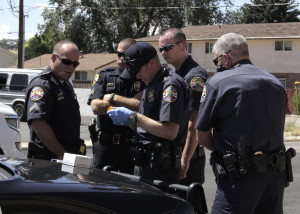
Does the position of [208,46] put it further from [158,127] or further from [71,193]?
[71,193]

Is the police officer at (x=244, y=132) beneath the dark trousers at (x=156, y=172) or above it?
above

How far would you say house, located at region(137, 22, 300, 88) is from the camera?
37.8m

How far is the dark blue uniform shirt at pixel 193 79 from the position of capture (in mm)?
4516

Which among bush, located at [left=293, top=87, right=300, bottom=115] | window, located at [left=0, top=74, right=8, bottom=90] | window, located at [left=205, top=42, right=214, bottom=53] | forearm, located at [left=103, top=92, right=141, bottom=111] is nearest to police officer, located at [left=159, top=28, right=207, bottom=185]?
forearm, located at [left=103, top=92, right=141, bottom=111]

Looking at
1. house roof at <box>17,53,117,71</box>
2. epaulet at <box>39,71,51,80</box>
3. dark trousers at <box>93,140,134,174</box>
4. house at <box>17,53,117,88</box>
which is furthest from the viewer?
house at <box>17,53,117,88</box>

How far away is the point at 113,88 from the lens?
15.5ft

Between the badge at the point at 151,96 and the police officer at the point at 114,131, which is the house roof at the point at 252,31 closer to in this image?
the police officer at the point at 114,131

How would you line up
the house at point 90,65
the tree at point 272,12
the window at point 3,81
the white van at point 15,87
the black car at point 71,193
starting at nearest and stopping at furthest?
the black car at point 71,193, the white van at point 15,87, the window at point 3,81, the house at point 90,65, the tree at point 272,12

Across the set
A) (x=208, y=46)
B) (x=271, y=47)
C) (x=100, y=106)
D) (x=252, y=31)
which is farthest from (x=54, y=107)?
(x=252, y=31)

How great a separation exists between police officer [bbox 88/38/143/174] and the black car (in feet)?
5.17

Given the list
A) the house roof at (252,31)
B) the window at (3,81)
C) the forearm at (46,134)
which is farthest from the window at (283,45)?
the forearm at (46,134)

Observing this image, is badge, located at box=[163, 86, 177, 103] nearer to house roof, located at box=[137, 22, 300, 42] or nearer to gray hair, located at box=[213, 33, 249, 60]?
gray hair, located at box=[213, 33, 249, 60]

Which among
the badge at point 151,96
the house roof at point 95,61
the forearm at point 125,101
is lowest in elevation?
the forearm at point 125,101

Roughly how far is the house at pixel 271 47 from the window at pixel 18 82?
71.0 feet
